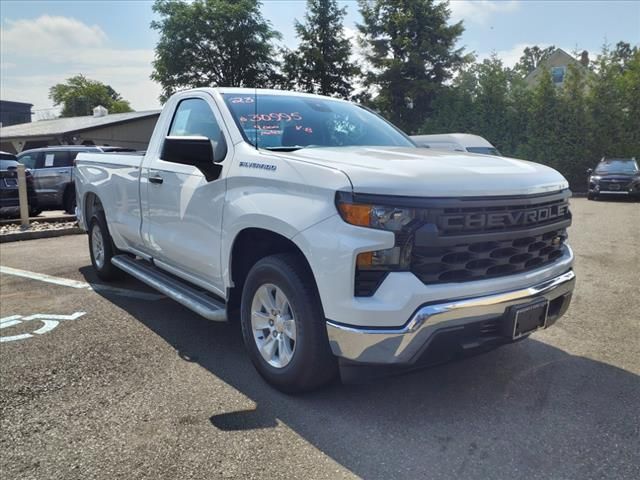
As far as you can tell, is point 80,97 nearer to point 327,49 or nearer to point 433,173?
point 327,49

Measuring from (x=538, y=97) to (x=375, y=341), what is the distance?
23.4 meters

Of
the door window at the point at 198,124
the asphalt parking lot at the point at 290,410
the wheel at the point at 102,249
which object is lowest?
the asphalt parking lot at the point at 290,410

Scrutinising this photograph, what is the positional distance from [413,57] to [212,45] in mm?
17840

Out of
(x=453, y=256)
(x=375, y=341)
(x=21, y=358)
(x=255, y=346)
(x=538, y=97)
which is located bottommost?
(x=21, y=358)

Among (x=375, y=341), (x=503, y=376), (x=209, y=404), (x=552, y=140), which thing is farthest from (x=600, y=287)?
(x=552, y=140)

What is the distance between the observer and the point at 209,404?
314 centimetres

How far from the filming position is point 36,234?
9.84 m

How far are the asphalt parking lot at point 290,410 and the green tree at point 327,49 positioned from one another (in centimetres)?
3237

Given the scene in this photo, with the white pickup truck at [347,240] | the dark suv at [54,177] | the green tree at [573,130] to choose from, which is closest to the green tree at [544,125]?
the green tree at [573,130]

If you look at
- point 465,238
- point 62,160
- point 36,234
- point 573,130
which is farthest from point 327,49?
point 465,238

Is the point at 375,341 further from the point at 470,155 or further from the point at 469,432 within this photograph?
the point at 470,155

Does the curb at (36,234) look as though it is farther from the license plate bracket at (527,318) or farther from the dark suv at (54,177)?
the license plate bracket at (527,318)

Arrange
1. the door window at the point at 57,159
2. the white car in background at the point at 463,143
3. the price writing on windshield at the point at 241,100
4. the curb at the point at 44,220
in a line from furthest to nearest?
the white car in background at the point at 463,143
the door window at the point at 57,159
the curb at the point at 44,220
the price writing on windshield at the point at 241,100

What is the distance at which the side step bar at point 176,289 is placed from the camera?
12.0 feet
